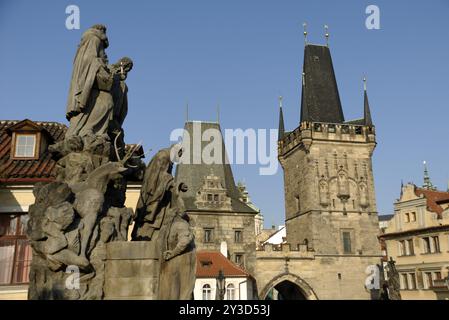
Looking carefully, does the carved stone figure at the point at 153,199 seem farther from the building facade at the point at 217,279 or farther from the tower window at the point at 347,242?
the tower window at the point at 347,242

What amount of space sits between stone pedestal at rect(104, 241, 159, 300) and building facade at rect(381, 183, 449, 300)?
91.5ft

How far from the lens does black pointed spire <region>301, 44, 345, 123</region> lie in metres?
46.5

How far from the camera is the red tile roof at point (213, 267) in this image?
2965cm

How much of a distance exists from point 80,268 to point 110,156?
170 centimetres

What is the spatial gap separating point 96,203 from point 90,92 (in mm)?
1797

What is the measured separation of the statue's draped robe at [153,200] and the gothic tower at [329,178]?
36.7 m

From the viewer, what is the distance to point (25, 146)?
1447 centimetres

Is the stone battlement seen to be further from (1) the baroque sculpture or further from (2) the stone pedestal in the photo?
(2) the stone pedestal

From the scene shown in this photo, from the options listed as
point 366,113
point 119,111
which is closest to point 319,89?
point 366,113

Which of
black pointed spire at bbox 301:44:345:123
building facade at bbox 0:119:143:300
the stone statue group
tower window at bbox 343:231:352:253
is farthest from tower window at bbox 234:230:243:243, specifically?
the stone statue group

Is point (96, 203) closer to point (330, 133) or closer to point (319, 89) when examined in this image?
point (330, 133)

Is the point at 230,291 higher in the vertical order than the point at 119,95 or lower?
lower

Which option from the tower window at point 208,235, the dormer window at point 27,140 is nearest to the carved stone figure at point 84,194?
the dormer window at point 27,140

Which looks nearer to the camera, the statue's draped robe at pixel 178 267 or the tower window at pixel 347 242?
the statue's draped robe at pixel 178 267
